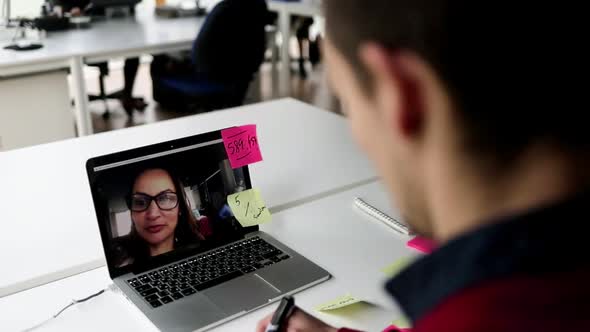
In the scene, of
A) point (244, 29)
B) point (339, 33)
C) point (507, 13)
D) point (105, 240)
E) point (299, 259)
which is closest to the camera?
point (507, 13)

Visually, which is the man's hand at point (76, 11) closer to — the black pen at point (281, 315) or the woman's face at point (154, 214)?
the woman's face at point (154, 214)

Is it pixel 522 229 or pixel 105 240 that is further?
pixel 105 240

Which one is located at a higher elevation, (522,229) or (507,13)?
(507,13)

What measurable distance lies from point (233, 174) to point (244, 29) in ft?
6.94

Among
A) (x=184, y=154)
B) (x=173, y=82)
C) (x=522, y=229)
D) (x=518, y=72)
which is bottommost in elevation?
(x=173, y=82)

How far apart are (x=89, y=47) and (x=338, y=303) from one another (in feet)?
8.32

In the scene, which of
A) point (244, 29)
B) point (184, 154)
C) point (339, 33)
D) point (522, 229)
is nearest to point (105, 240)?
point (184, 154)

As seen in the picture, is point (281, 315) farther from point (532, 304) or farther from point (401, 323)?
point (532, 304)

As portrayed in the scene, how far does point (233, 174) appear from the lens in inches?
52.9

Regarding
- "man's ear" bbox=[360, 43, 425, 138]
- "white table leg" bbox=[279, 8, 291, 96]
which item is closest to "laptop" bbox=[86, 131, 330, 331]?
"man's ear" bbox=[360, 43, 425, 138]

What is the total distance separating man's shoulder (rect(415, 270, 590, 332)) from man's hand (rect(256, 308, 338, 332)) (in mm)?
554

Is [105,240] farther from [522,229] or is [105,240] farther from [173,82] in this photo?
[173,82]

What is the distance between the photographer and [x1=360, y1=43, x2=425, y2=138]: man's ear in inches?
19.5

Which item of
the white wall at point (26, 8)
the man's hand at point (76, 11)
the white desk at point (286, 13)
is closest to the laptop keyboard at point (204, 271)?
the white wall at point (26, 8)
